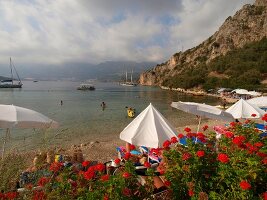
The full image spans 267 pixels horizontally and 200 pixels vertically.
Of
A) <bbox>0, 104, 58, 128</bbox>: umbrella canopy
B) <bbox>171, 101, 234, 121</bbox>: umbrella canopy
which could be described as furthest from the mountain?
<bbox>0, 104, 58, 128</bbox>: umbrella canopy

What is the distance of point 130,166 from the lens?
12.2 ft

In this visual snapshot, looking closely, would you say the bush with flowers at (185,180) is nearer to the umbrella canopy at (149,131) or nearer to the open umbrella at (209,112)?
the umbrella canopy at (149,131)

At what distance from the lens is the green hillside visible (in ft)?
241

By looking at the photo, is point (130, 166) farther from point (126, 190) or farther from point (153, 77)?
point (153, 77)

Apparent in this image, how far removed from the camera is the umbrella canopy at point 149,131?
7405 mm

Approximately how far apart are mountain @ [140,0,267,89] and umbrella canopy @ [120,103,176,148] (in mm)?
66691

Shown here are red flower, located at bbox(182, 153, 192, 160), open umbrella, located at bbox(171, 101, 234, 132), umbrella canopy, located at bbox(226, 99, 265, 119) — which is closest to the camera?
red flower, located at bbox(182, 153, 192, 160)

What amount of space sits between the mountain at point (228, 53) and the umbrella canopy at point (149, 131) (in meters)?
66.7

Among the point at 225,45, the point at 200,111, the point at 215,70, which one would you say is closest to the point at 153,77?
the point at 225,45

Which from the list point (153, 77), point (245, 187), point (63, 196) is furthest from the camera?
point (153, 77)

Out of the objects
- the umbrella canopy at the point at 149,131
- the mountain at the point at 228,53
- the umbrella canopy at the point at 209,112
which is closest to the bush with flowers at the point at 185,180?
the umbrella canopy at the point at 149,131

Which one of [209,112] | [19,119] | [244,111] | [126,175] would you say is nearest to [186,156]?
[126,175]

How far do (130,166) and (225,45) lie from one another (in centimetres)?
12112

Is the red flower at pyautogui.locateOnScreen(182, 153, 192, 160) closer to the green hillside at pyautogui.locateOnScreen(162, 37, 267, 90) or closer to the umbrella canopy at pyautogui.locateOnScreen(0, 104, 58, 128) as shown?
the umbrella canopy at pyautogui.locateOnScreen(0, 104, 58, 128)
